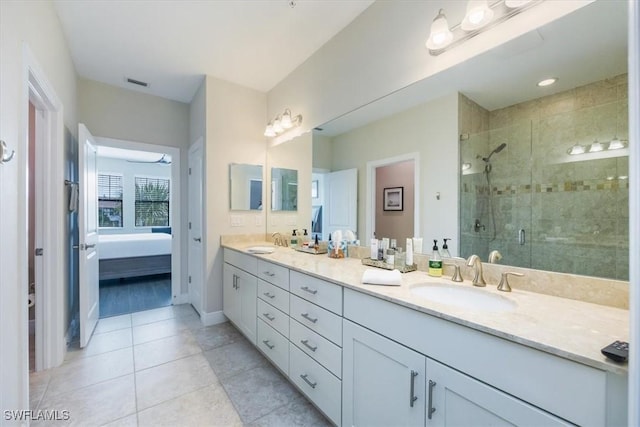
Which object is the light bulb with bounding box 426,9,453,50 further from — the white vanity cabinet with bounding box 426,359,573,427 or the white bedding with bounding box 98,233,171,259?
the white bedding with bounding box 98,233,171,259

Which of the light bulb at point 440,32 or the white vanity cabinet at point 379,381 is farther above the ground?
the light bulb at point 440,32

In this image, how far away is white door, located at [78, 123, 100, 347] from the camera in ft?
7.95

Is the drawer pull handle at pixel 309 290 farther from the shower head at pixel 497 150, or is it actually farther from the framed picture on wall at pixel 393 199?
the shower head at pixel 497 150

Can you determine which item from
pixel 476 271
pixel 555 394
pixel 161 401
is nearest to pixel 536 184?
pixel 476 271

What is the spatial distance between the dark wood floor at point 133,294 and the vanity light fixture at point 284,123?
262cm

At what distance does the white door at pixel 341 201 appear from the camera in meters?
2.17

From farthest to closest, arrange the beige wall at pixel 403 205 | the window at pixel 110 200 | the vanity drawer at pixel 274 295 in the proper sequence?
the window at pixel 110 200 → the vanity drawer at pixel 274 295 → the beige wall at pixel 403 205

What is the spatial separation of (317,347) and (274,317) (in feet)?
1.76

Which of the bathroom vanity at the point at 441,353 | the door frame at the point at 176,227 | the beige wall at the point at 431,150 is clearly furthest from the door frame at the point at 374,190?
the door frame at the point at 176,227

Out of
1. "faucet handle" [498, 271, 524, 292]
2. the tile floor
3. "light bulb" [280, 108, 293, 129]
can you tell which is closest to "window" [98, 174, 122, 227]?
the tile floor

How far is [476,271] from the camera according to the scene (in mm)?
1367

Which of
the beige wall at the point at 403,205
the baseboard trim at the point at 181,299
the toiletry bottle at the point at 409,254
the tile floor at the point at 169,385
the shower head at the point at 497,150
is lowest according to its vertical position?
the tile floor at the point at 169,385

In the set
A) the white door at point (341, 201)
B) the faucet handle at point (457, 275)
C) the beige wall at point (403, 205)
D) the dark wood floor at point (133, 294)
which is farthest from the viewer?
the dark wood floor at point (133, 294)

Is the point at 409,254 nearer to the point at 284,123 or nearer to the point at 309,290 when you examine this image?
the point at 309,290
